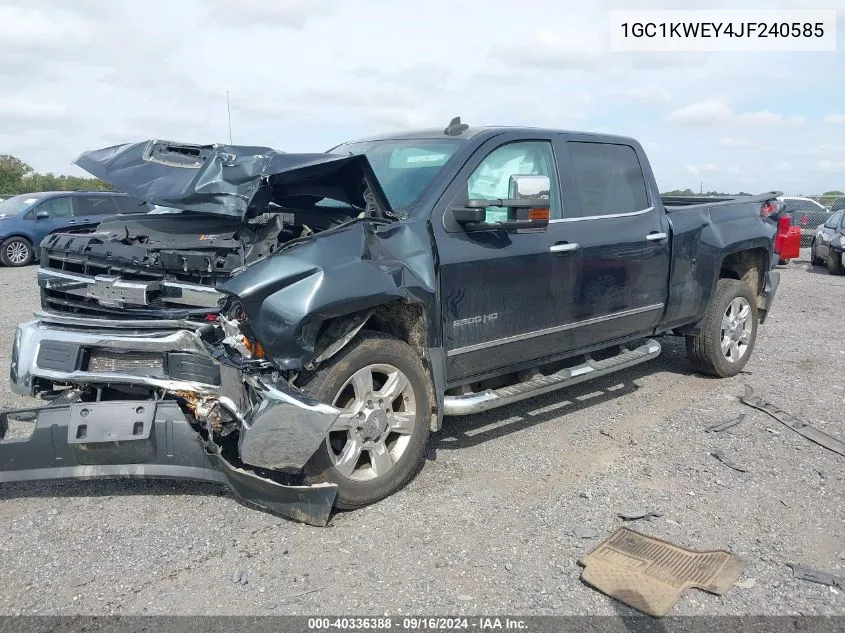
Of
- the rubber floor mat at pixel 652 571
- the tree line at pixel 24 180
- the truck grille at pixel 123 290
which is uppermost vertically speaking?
the tree line at pixel 24 180

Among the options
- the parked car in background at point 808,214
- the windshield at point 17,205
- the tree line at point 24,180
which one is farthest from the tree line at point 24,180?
the parked car in background at point 808,214

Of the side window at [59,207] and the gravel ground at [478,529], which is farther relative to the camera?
the side window at [59,207]

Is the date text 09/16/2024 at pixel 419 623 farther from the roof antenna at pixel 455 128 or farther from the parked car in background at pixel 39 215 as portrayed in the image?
the parked car in background at pixel 39 215

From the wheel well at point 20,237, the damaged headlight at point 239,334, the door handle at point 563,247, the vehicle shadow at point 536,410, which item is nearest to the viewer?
the damaged headlight at point 239,334

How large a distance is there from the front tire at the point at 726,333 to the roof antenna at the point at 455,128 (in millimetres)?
2750

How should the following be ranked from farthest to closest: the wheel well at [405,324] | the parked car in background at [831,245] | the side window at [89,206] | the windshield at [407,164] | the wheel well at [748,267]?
the side window at [89,206]
the parked car in background at [831,245]
the wheel well at [748,267]
the windshield at [407,164]
the wheel well at [405,324]

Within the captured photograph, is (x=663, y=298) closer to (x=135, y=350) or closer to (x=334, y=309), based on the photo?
(x=334, y=309)

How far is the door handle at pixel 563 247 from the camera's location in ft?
14.6

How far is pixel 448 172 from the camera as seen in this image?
410 cm

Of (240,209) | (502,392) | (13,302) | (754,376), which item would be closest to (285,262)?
(240,209)

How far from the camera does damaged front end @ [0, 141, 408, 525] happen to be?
10.7ft

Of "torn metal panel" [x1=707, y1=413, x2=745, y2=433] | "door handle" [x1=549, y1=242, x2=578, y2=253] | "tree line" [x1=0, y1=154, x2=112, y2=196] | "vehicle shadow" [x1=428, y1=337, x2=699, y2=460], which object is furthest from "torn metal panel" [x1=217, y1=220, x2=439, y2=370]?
"tree line" [x1=0, y1=154, x2=112, y2=196]

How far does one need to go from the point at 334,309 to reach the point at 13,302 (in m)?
8.63

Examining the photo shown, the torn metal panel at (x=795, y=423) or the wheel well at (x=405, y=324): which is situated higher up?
the wheel well at (x=405, y=324)
